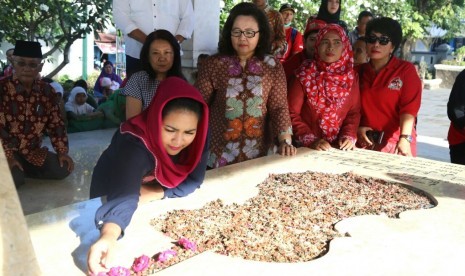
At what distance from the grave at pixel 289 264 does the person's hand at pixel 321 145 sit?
74 cm

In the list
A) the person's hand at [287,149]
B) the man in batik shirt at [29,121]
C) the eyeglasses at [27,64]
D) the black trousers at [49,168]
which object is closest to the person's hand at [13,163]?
the man in batik shirt at [29,121]

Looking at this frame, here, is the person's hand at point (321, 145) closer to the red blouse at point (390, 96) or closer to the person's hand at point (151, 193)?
the red blouse at point (390, 96)

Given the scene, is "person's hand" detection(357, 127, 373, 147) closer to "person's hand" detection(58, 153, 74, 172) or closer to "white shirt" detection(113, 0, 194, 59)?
"white shirt" detection(113, 0, 194, 59)

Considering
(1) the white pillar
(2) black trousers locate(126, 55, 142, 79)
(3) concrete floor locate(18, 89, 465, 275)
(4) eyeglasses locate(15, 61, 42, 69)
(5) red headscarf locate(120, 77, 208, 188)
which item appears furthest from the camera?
(1) the white pillar

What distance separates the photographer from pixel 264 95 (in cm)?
304

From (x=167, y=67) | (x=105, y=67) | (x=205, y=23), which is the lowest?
(x=105, y=67)

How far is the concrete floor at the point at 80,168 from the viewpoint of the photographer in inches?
141

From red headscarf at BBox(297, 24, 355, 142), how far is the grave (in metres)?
0.84

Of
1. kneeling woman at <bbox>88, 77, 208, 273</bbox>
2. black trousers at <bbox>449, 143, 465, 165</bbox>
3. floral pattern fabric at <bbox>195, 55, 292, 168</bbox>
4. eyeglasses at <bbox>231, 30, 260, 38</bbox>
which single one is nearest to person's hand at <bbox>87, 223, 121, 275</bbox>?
kneeling woman at <bbox>88, 77, 208, 273</bbox>

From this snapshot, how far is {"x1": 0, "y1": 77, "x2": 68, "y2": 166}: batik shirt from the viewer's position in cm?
382

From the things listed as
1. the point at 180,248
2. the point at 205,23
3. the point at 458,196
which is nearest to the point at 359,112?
the point at 458,196

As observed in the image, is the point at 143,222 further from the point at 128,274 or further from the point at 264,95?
the point at 264,95

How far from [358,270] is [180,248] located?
1.81 ft

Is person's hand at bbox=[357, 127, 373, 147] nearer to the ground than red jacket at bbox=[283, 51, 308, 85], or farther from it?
nearer to the ground
